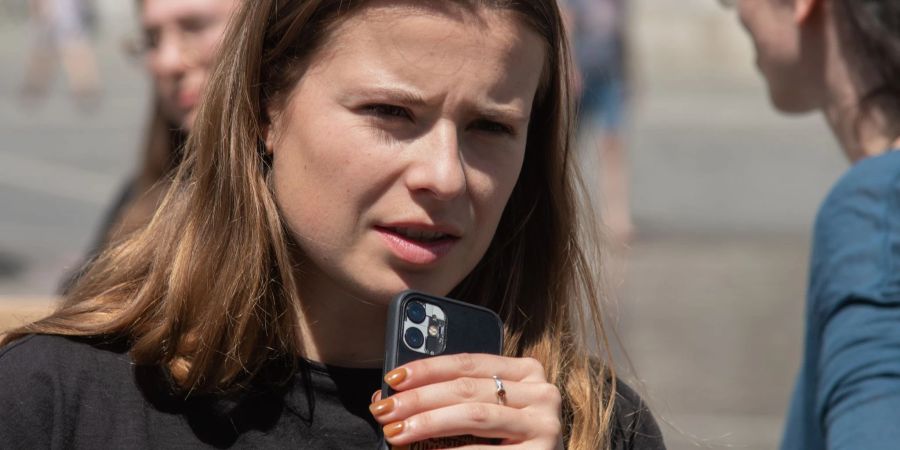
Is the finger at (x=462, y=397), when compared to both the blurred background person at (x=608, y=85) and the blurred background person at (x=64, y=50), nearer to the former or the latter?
the blurred background person at (x=608, y=85)

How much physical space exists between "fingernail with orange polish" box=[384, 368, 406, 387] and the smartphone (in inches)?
0.7

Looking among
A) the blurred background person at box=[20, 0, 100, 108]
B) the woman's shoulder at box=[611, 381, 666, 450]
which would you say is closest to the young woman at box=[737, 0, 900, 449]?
the woman's shoulder at box=[611, 381, 666, 450]

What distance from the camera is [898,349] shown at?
79.1 inches

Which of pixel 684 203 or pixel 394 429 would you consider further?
pixel 684 203

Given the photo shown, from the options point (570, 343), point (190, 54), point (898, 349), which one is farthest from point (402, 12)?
point (190, 54)

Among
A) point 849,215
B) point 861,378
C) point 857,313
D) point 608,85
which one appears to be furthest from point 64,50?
point 861,378

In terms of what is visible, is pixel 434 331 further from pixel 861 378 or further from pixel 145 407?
pixel 861 378

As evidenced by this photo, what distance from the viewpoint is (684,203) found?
419 inches

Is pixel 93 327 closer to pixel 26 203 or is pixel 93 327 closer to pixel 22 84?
pixel 26 203

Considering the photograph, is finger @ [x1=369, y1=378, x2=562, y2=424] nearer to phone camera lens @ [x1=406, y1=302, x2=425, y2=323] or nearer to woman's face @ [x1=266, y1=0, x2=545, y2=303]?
phone camera lens @ [x1=406, y1=302, x2=425, y2=323]

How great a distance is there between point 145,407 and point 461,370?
475 mm

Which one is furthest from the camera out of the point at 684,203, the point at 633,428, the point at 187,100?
the point at 684,203

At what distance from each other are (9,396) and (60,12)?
13.5 meters

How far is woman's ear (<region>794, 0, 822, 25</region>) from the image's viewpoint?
2572mm
